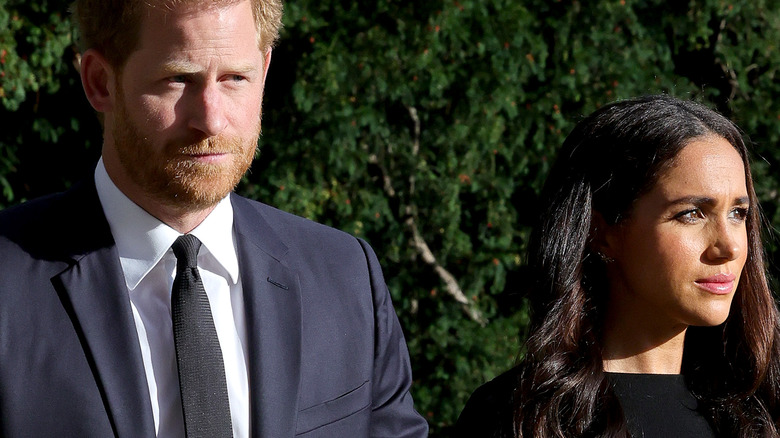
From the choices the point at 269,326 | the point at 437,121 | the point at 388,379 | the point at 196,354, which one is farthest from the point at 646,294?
the point at 437,121

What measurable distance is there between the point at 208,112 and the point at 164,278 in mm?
373

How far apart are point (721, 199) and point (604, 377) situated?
0.52 metres

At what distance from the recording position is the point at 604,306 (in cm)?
257

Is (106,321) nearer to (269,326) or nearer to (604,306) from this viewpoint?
(269,326)

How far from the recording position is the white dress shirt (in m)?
1.99

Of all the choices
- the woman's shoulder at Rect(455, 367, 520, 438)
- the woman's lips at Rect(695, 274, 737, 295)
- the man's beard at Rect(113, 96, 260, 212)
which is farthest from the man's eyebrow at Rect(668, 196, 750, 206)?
the man's beard at Rect(113, 96, 260, 212)

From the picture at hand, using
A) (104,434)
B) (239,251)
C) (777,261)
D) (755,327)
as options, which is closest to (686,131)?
(755,327)

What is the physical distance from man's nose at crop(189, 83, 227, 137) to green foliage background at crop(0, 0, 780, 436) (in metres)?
2.69

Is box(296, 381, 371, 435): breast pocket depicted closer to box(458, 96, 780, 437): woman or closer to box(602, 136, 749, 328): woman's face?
box(458, 96, 780, 437): woman

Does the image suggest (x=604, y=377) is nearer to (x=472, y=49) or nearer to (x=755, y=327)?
(x=755, y=327)

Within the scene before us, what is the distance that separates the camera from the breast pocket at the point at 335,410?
214 cm

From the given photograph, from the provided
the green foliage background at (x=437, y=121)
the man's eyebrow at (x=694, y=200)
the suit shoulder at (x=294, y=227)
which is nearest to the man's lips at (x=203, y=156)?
the suit shoulder at (x=294, y=227)

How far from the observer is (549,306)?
100 inches

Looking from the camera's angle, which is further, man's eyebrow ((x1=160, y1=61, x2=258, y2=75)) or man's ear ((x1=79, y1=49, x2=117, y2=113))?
man's ear ((x1=79, y1=49, x2=117, y2=113))
